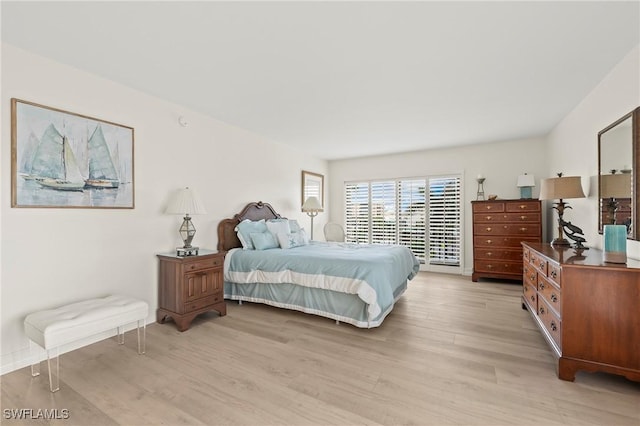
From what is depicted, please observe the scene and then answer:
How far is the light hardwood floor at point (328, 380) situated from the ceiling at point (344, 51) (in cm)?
251

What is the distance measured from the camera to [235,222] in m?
4.32

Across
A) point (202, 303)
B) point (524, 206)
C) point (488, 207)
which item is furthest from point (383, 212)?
point (202, 303)

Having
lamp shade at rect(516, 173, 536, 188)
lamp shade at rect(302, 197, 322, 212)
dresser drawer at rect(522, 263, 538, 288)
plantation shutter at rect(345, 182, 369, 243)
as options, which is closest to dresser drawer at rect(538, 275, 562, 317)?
dresser drawer at rect(522, 263, 538, 288)

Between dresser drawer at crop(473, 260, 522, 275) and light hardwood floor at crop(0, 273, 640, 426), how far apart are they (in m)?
1.90

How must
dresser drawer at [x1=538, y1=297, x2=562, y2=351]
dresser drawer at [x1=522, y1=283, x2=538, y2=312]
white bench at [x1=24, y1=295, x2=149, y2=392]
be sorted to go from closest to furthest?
white bench at [x1=24, y1=295, x2=149, y2=392] → dresser drawer at [x1=538, y1=297, x2=562, y2=351] → dresser drawer at [x1=522, y1=283, x2=538, y2=312]

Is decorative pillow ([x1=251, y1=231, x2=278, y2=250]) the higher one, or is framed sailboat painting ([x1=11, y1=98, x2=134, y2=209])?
framed sailboat painting ([x1=11, y1=98, x2=134, y2=209])

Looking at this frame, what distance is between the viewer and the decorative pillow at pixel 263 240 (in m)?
4.03

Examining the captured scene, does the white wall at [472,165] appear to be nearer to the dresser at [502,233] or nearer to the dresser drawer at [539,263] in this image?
the dresser at [502,233]

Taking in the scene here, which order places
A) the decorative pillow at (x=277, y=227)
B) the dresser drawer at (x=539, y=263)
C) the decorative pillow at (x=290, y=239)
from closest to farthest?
the dresser drawer at (x=539, y=263) < the decorative pillow at (x=290, y=239) < the decorative pillow at (x=277, y=227)

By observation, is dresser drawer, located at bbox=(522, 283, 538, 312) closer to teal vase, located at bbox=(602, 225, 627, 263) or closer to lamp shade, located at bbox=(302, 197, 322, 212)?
teal vase, located at bbox=(602, 225, 627, 263)

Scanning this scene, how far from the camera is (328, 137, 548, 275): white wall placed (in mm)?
5156

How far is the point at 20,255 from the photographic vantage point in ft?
7.61

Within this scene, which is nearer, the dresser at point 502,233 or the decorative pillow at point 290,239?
the decorative pillow at point 290,239

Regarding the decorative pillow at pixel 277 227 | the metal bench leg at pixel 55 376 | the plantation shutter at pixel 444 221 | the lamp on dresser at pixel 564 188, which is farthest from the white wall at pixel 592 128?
the metal bench leg at pixel 55 376
